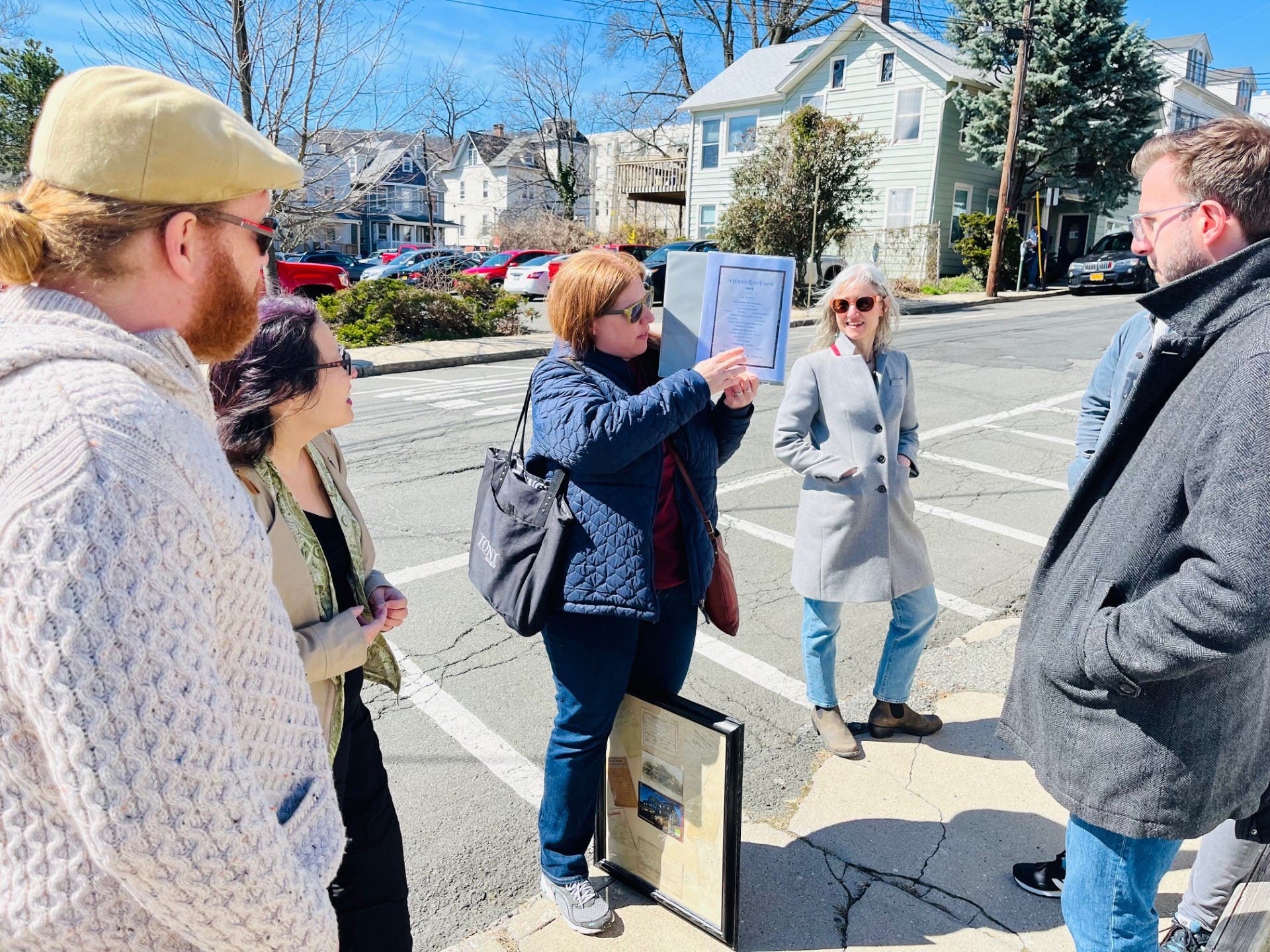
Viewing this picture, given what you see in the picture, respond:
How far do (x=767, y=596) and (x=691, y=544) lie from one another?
258cm

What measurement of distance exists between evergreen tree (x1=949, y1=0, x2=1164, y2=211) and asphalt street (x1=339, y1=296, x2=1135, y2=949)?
726 inches

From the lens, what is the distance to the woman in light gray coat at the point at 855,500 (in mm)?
3277

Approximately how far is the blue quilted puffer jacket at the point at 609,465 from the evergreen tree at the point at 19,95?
17.7m

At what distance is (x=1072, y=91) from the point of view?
24.4 meters

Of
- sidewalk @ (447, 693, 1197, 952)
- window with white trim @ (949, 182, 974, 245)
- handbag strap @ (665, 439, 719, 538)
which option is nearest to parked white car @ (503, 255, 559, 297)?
window with white trim @ (949, 182, 974, 245)

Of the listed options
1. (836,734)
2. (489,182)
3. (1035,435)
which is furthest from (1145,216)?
(489,182)

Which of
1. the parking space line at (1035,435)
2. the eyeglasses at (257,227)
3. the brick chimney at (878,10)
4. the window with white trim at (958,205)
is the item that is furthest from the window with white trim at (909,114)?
the eyeglasses at (257,227)

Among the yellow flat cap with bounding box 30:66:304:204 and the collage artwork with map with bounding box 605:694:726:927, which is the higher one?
the yellow flat cap with bounding box 30:66:304:204

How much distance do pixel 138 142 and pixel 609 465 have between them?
134 cm

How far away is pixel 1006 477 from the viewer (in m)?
7.14

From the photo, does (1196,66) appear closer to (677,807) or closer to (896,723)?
(896,723)

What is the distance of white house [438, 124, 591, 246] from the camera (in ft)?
172

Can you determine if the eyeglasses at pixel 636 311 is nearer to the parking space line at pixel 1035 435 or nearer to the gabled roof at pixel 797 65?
the parking space line at pixel 1035 435

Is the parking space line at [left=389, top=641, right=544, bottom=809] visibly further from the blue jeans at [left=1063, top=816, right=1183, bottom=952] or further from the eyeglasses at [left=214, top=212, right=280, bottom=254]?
the eyeglasses at [left=214, top=212, right=280, bottom=254]
